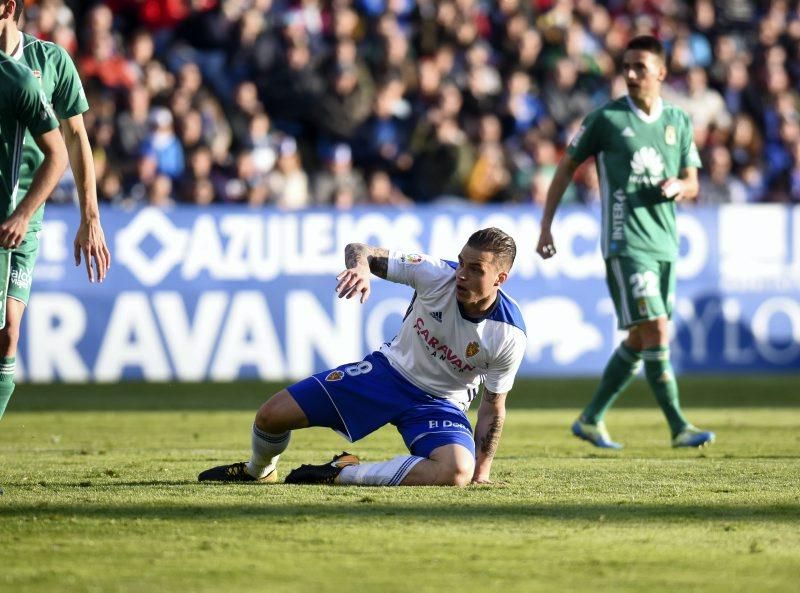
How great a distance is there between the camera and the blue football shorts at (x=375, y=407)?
707 centimetres

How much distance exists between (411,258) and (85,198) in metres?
1.57

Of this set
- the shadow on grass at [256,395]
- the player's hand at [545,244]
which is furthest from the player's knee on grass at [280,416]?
the shadow on grass at [256,395]

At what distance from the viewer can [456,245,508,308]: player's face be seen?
6.65 metres

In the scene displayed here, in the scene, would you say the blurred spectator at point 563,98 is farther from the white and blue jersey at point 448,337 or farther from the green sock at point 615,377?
the white and blue jersey at point 448,337

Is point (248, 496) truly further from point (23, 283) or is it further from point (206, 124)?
point (206, 124)

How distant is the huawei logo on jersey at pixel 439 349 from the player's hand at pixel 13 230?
1970mm

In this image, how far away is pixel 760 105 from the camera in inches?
805

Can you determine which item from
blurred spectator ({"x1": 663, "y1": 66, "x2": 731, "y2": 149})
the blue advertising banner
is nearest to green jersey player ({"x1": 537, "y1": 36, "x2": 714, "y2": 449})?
the blue advertising banner

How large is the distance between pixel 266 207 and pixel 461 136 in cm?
326

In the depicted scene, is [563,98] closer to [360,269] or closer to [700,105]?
[700,105]

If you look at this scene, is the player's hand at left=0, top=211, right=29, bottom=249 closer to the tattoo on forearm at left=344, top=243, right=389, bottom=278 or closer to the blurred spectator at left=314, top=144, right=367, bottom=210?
the tattoo on forearm at left=344, top=243, right=389, bottom=278

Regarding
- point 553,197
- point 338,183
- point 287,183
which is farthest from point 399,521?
point 338,183

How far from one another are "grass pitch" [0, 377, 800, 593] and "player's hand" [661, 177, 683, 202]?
1.68 meters

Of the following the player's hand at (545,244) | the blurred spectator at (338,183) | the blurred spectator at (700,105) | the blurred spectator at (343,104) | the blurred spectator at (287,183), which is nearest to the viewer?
the player's hand at (545,244)
